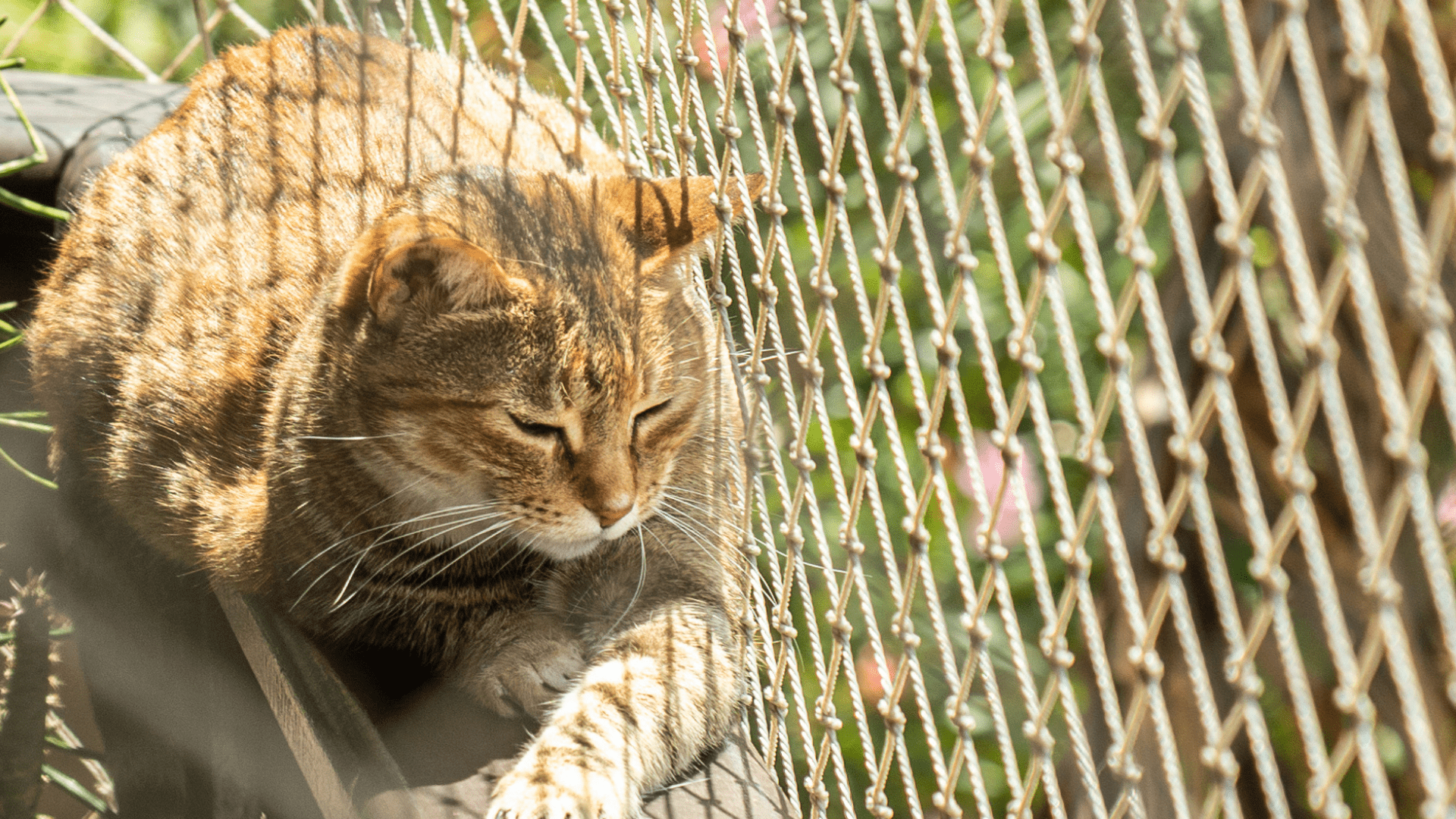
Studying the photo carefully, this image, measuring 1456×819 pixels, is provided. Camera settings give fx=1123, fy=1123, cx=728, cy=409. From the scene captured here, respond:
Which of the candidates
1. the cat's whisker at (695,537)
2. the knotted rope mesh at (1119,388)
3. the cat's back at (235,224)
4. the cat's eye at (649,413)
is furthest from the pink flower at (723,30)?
the cat's whisker at (695,537)

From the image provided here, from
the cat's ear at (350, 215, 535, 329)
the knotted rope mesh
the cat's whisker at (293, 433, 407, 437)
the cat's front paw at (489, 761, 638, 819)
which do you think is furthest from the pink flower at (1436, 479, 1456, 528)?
the cat's whisker at (293, 433, 407, 437)

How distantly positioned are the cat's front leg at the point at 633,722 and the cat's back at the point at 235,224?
1.91 feet

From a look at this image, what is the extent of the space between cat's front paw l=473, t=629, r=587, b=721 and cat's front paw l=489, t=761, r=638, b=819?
14 cm

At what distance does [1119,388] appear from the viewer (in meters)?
0.64

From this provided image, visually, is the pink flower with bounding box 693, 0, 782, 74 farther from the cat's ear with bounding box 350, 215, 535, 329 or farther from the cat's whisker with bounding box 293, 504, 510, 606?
the cat's whisker with bounding box 293, 504, 510, 606

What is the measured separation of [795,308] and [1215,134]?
0.53m

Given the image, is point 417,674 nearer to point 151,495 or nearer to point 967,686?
point 151,495

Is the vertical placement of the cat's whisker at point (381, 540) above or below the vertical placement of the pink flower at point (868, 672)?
above

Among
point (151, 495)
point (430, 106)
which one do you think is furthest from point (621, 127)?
point (151, 495)

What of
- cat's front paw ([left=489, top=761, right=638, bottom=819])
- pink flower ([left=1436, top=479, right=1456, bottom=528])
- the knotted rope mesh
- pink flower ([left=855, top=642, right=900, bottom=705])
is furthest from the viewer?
pink flower ([left=855, top=642, right=900, bottom=705])

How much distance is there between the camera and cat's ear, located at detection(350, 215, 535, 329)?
119 centimetres

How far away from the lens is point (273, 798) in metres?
1.61

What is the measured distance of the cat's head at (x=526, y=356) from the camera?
128 cm

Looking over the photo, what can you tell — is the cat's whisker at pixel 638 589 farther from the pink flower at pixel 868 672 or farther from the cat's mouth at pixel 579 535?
the pink flower at pixel 868 672
